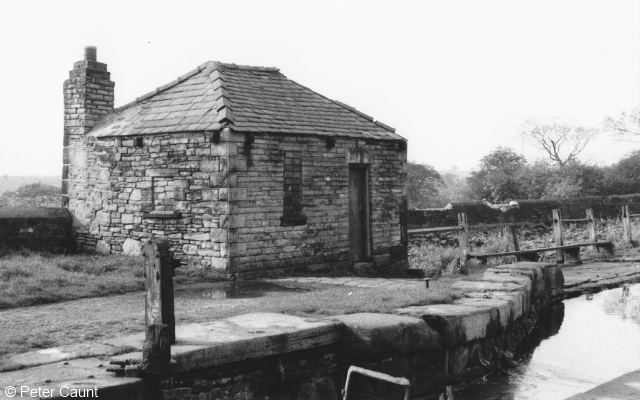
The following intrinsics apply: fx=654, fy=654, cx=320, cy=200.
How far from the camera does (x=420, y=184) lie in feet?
121

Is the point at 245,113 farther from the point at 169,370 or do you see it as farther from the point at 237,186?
the point at 169,370

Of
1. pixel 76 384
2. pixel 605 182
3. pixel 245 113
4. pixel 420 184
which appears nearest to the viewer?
pixel 76 384

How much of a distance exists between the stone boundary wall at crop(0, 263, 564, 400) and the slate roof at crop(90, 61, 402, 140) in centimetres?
558

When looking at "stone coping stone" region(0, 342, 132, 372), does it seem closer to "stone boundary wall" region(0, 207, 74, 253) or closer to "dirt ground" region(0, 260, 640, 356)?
"dirt ground" region(0, 260, 640, 356)

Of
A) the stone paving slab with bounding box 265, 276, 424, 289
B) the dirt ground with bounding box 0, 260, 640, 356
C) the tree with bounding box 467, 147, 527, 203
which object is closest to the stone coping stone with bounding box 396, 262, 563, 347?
the dirt ground with bounding box 0, 260, 640, 356

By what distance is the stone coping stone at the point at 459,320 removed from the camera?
744 centimetres

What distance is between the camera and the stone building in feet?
40.1

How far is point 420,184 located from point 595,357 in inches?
1139

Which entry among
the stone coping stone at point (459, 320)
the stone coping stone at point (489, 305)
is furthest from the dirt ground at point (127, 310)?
the stone coping stone at point (489, 305)

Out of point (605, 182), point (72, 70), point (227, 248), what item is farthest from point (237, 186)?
point (605, 182)

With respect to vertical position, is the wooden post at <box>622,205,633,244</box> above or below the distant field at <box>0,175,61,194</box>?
below

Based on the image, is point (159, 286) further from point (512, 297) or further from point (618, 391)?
point (512, 297)

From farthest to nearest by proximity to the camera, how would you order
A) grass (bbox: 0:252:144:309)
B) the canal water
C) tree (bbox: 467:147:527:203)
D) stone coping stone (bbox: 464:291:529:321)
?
1. tree (bbox: 467:147:527:203)
2. grass (bbox: 0:252:144:309)
3. stone coping stone (bbox: 464:291:529:321)
4. the canal water

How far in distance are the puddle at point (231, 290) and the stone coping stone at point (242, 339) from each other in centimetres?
299
